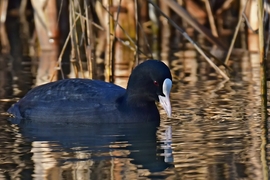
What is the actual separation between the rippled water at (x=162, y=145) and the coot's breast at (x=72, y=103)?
108 mm

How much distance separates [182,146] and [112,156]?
563 mm

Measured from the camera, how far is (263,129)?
6168mm

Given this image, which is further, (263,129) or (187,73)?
(187,73)

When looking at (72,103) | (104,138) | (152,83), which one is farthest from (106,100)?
(104,138)

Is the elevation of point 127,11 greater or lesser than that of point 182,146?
greater

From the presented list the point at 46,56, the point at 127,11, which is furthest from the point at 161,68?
the point at 127,11

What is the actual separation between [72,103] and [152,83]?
736 millimetres

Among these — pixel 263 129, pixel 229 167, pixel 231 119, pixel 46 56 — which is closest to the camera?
pixel 229 167

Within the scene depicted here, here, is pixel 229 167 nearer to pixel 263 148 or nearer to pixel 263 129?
pixel 263 148

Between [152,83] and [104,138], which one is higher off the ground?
[152,83]

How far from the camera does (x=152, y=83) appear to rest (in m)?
6.58

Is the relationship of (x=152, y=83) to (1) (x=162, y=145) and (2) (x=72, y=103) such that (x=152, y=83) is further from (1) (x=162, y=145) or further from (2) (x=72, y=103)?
(1) (x=162, y=145)

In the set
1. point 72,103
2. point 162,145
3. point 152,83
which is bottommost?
point 162,145

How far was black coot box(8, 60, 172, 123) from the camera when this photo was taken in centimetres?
654
